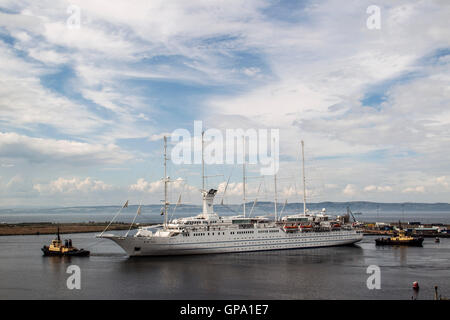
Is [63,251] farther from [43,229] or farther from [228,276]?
[43,229]

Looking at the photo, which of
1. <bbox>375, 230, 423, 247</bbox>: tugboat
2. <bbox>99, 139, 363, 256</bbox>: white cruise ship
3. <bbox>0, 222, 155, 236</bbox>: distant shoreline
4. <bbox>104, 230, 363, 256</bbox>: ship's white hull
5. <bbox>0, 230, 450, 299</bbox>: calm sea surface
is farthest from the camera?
<bbox>0, 222, 155, 236</bbox>: distant shoreline

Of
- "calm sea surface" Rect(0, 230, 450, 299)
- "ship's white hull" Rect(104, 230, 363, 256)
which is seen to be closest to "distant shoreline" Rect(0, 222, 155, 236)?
"calm sea surface" Rect(0, 230, 450, 299)

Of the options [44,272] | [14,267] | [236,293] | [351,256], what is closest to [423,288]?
[236,293]

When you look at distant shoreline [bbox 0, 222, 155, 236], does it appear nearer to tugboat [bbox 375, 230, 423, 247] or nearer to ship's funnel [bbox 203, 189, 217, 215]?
ship's funnel [bbox 203, 189, 217, 215]

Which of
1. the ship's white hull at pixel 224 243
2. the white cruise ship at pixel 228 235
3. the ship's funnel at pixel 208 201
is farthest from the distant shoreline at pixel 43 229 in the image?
the ship's white hull at pixel 224 243

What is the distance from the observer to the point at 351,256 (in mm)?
54844

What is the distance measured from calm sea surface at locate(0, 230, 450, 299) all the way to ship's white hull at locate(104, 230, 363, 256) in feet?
4.67

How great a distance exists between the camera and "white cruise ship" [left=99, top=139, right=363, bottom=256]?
51344 mm

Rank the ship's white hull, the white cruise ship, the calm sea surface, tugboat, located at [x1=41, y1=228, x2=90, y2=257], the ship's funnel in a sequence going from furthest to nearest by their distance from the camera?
the ship's funnel < tugboat, located at [x1=41, y1=228, x2=90, y2=257] < the white cruise ship < the ship's white hull < the calm sea surface

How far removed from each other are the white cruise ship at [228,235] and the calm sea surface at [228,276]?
163 centimetres

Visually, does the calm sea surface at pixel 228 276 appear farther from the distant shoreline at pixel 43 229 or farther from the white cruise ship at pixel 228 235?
the distant shoreline at pixel 43 229

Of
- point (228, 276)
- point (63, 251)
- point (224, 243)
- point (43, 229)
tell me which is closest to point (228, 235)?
point (224, 243)

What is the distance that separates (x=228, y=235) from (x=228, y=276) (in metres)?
17.1
